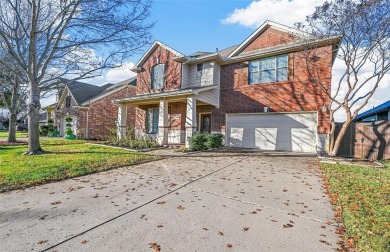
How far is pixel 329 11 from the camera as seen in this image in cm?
974

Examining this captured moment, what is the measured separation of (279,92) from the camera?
505 inches

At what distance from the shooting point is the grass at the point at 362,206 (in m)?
2.93

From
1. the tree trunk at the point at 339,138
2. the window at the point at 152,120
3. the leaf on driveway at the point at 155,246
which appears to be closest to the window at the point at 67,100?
the window at the point at 152,120

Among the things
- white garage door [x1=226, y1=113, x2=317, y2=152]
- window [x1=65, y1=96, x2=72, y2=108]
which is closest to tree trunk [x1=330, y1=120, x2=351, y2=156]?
white garage door [x1=226, y1=113, x2=317, y2=152]

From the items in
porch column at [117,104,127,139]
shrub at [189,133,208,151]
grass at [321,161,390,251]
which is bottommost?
grass at [321,161,390,251]

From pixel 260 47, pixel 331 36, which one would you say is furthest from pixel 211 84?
pixel 331 36

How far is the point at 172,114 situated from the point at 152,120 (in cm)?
218

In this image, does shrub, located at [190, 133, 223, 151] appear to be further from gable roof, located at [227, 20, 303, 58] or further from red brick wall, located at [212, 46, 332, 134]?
gable roof, located at [227, 20, 303, 58]

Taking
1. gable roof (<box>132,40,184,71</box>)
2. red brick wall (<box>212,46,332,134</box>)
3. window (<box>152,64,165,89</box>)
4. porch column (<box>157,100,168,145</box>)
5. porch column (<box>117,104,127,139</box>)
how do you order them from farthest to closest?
1. window (<box>152,64,165,89</box>)
2. gable roof (<box>132,40,184,71</box>)
3. porch column (<box>117,104,127,139</box>)
4. porch column (<box>157,100,168,145</box>)
5. red brick wall (<box>212,46,332,134</box>)

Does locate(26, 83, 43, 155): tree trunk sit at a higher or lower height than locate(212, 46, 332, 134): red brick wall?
lower

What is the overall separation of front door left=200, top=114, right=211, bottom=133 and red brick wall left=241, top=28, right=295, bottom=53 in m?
5.32

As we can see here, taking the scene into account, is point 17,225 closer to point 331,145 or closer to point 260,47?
point 331,145

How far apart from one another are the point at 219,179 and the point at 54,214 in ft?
13.0

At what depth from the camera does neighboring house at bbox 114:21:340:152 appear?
11.9 metres
